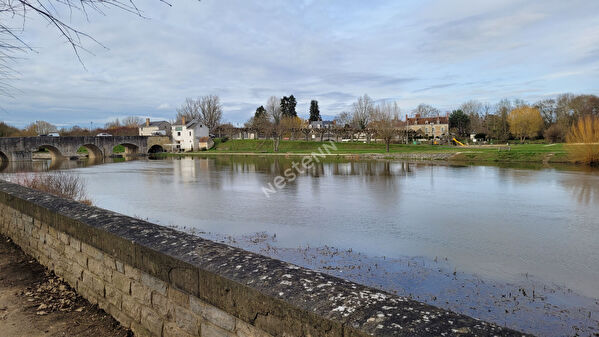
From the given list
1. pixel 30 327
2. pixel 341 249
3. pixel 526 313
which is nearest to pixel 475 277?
pixel 526 313

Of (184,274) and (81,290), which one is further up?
(184,274)

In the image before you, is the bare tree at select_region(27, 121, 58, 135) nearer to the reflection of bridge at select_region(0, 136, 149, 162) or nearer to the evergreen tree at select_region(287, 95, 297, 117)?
the reflection of bridge at select_region(0, 136, 149, 162)

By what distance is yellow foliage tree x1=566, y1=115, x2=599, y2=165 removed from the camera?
30.2m

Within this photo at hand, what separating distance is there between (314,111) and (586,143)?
261ft

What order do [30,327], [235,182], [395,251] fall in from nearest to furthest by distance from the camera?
[30,327] → [395,251] → [235,182]

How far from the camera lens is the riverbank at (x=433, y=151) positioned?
121 feet

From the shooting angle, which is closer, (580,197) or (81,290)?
(81,290)

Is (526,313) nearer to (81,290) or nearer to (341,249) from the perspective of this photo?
(341,249)

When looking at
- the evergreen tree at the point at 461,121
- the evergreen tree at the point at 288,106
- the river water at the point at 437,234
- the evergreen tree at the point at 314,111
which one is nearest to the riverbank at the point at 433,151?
the river water at the point at 437,234

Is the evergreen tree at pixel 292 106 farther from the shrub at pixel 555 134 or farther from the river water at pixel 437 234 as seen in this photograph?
the river water at pixel 437 234

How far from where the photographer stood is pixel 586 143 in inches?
1218

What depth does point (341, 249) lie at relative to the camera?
9.12 metres

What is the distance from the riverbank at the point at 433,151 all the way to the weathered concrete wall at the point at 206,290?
3899cm

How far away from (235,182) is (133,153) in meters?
55.5
